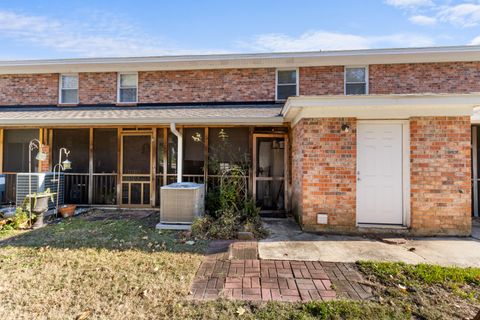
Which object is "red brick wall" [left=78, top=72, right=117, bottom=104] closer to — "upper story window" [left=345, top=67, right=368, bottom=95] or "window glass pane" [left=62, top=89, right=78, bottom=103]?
"window glass pane" [left=62, top=89, right=78, bottom=103]

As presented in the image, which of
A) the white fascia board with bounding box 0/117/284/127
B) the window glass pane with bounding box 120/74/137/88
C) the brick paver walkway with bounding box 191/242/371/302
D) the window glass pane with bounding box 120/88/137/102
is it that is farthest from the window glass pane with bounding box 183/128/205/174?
the brick paver walkway with bounding box 191/242/371/302

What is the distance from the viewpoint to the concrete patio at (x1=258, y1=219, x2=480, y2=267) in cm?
396

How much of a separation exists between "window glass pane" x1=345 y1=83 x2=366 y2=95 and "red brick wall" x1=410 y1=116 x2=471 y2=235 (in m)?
3.35

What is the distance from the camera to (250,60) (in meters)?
8.17

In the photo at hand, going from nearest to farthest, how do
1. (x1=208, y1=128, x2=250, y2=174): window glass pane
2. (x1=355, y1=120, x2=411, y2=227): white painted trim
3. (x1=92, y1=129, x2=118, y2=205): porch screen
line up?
(x1=355, y1=120, x2=411, y2=227): white painted trim → (x1=208, y1=128, x2=250, y2=174): window glass pane → (x1=92, y1=129, x2=118, y2=205): porch screen

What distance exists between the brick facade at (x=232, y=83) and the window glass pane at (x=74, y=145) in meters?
1.46

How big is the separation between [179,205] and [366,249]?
3835 millimetres

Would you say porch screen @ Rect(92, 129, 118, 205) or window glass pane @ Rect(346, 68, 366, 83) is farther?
window glass pane @ Rect(346, 68, 366, 83)

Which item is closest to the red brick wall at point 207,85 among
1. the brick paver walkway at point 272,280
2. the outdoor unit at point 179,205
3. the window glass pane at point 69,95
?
the window glass pane at point 69,95

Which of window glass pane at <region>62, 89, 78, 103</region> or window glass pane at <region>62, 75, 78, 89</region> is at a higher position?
window glass pane at <region>62, 75, 78, 89</region>

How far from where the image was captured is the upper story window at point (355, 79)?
27.0 ft

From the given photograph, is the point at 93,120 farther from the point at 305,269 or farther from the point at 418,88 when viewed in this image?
the point at 418,88

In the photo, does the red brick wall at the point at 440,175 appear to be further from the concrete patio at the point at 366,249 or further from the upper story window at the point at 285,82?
the upper story window at the point at 285,82

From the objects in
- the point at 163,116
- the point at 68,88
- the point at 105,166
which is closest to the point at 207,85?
the point at 163,116
